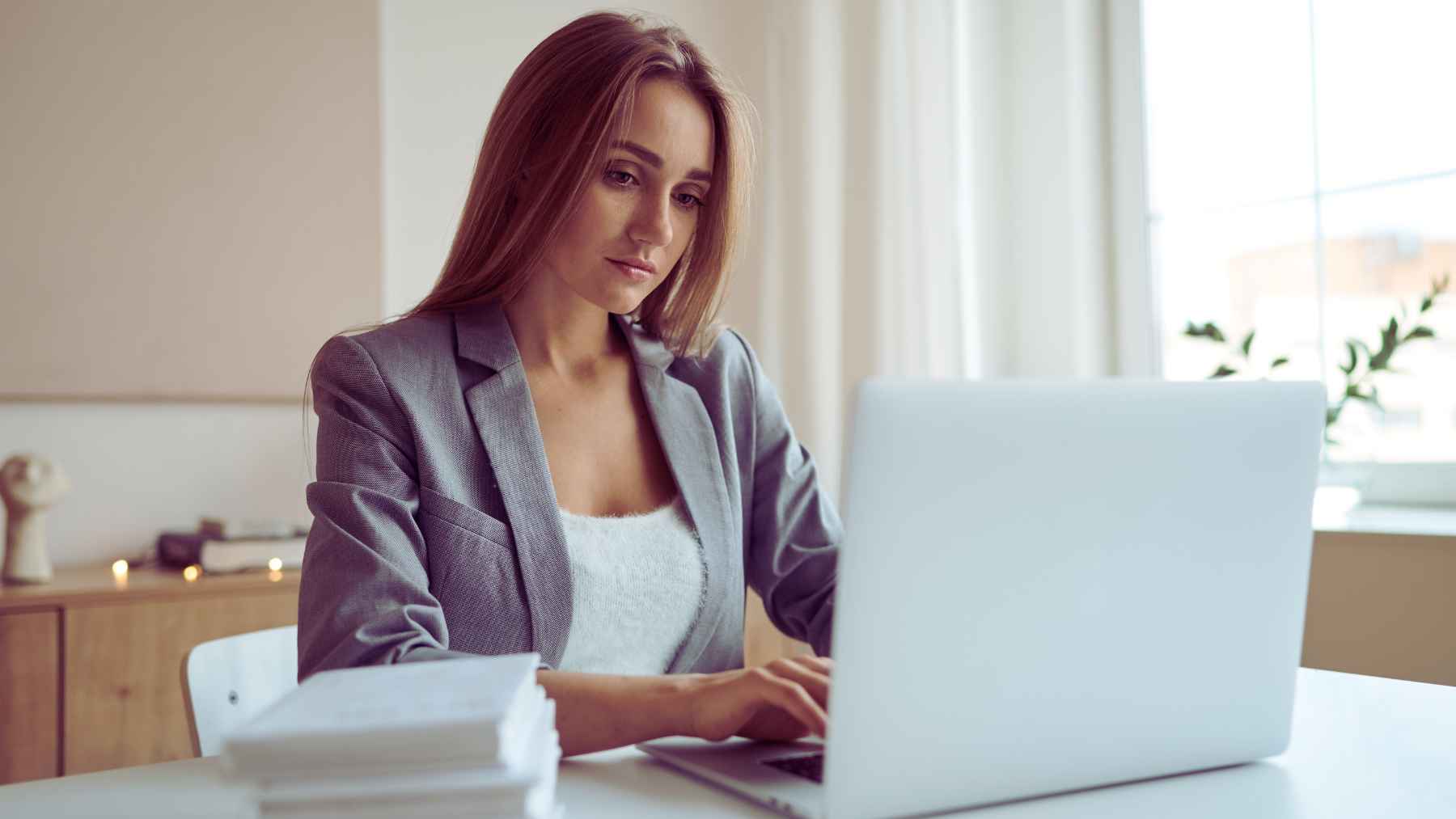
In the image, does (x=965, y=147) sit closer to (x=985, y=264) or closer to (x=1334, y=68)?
(x=985, y=264)

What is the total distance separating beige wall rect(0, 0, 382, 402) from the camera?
2289 mm

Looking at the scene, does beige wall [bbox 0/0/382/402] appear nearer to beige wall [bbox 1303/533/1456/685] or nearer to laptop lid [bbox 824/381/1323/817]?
beige wall [bbox 1303/533/1456/685]

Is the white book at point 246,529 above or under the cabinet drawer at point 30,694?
above

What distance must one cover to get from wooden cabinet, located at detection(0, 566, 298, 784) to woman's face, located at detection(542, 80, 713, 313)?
915mm

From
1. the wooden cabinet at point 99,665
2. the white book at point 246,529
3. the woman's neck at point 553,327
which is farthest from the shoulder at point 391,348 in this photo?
the white book at point 246,529

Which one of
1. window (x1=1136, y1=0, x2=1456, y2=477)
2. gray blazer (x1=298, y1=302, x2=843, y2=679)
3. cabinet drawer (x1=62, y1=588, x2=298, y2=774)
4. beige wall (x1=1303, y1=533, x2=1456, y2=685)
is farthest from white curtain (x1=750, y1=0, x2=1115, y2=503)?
cabinet drawer (x1=62, y1=588, x2=298, y2=774)

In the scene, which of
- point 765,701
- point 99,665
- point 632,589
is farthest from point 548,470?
point 99,665

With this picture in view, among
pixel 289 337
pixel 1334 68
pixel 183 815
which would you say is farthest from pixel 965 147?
pixel 183 815

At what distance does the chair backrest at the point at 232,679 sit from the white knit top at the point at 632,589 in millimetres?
293

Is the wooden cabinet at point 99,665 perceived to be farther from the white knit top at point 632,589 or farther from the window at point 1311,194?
the window at point 1311,194

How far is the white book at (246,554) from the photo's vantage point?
2203 millimetres

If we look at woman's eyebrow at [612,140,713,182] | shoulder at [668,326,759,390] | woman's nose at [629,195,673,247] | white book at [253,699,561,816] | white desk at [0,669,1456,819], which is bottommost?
white desk at [0,669,1456,819]

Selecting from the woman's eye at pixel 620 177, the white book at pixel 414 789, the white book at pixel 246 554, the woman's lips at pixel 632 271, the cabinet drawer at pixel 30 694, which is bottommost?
the cabinet drawer at pixel 30 694

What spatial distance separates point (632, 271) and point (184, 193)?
149cm
